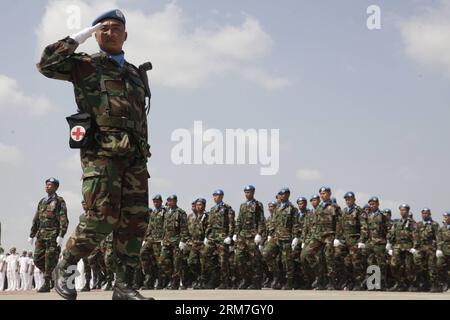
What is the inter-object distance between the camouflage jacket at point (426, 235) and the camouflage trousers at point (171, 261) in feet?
19.6

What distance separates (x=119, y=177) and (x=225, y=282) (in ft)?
30.5

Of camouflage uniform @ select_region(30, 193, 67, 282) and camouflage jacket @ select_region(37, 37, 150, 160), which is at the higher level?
camouflage jacket @ select_region(37, 37, 150, 160)

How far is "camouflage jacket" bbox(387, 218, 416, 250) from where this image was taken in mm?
14383

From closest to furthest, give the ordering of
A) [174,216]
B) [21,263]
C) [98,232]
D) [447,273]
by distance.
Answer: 1. [98,232]
2. [174,216]
3. [447,273]
4. [21,263]

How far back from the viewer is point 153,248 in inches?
573

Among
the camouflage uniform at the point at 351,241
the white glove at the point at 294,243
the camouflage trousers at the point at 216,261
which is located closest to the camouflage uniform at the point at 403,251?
the camouflage uniform at the point at 351,241

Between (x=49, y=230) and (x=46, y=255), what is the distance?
0.48 metres

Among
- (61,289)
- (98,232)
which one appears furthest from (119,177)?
(61,289)

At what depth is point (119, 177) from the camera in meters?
4.68

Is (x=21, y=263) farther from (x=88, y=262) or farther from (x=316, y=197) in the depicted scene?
(x=316, y=197)

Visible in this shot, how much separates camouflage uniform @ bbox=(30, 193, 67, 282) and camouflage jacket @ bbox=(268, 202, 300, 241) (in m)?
4.62

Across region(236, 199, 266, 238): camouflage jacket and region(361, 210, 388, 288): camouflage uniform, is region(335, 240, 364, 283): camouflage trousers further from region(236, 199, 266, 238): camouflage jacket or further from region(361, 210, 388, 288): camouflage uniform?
region(236, 199, 266, 238): camouflage jacket

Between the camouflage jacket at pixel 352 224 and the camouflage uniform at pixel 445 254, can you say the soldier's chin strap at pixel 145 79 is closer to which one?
the camouflage jacket at pixel 352 224

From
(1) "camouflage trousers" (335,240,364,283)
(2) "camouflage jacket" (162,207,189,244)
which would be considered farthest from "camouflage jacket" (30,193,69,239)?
(1) "camouflage trousers" (335,240,364,283)
